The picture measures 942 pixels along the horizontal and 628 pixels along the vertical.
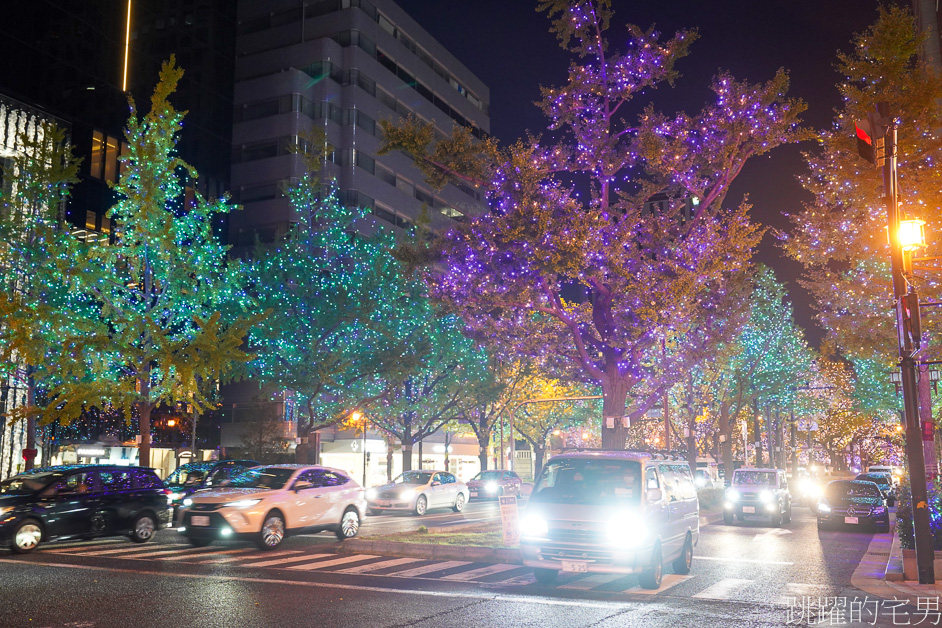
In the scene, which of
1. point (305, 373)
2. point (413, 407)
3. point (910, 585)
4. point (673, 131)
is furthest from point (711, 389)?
point (910, 585)

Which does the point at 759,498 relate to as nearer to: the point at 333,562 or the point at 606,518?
the point at 606,518

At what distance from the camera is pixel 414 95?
6388 cm

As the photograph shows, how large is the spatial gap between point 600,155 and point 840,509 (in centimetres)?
1279

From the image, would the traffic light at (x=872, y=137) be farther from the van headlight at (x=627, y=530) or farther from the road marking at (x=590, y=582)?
the road marking at (x=590, y=582)

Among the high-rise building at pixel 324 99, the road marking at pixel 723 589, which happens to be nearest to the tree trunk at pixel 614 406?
the road marking at pixel 723 589

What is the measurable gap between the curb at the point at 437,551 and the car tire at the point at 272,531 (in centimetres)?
132

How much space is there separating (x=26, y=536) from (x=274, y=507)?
15.2 ft

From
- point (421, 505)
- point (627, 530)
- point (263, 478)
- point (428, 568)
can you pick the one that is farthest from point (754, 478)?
point (263, 478)

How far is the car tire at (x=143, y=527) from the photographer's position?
17391mm

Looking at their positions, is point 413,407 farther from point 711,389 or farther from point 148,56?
point 148,56

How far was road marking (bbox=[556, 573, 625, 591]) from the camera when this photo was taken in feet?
39.2

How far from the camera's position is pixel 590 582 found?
12.6 metres

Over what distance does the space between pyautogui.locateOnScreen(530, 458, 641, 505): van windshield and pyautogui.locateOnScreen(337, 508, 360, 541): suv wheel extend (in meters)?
6.82

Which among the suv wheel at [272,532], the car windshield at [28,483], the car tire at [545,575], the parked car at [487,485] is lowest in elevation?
the parked car at [487,485]
